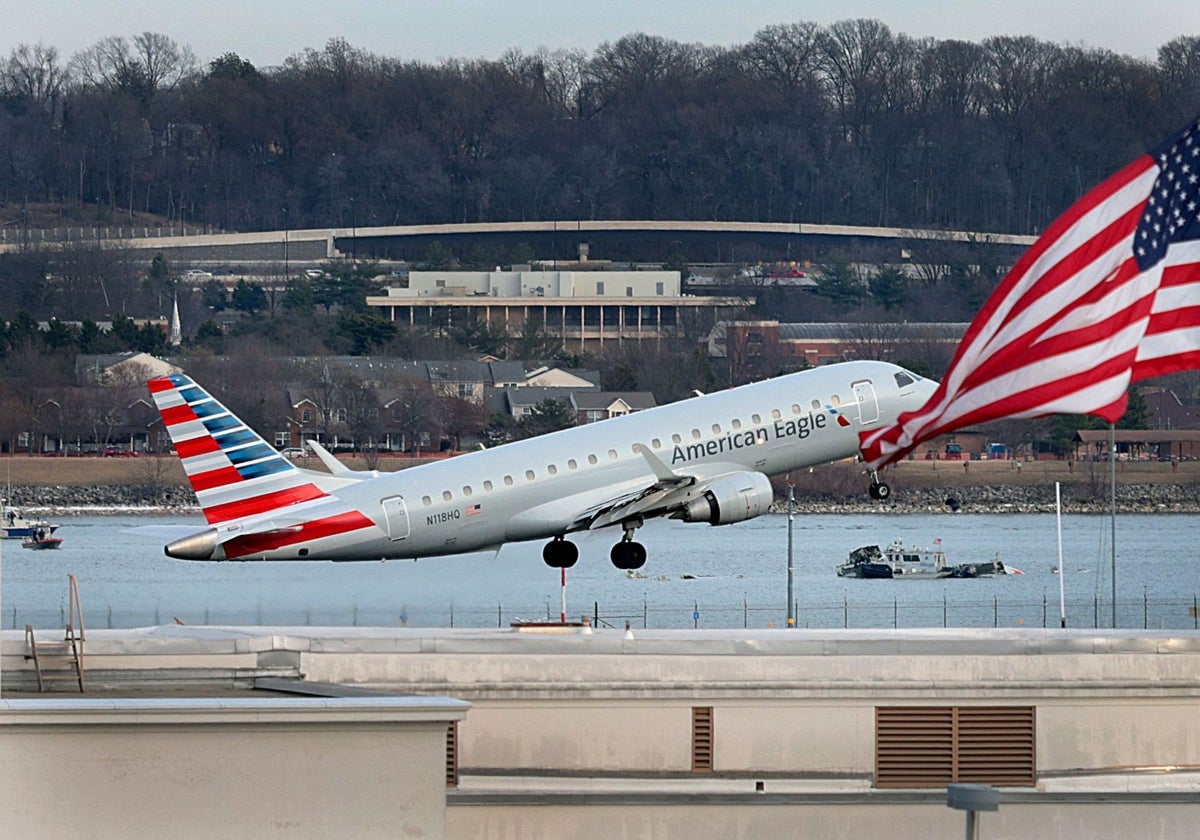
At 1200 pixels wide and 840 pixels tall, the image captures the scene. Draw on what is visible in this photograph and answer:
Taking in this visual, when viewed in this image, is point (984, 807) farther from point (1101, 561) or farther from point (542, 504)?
point (1101, 561)

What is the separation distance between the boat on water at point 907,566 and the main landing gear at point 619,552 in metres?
63.0

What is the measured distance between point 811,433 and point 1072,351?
1371 inches

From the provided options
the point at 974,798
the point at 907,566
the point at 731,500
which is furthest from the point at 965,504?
the point at 974,798

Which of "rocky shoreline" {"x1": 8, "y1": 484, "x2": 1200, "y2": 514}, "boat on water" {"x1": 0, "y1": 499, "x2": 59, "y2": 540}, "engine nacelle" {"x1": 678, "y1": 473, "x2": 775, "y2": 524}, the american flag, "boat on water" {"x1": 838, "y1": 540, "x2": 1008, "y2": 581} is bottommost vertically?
"boat on water" {"x1": 838, "y1": 540, "x2": 1008, "y2": 581}

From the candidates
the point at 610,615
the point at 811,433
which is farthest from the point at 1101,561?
the point at 811,433

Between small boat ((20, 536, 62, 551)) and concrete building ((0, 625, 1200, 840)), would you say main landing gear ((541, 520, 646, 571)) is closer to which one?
concrete building ((0, 625, 1200, 840))

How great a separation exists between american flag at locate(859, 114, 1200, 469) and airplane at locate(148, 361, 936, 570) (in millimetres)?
32563

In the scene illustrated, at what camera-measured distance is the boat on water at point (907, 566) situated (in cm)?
12800

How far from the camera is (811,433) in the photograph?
6316 centimetres

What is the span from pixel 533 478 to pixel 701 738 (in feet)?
74.6

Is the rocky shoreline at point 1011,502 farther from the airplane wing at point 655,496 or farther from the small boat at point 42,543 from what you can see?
the airplane wing at point 655,496

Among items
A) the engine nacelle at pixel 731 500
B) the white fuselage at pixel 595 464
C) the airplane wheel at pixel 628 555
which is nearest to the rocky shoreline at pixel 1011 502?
the airplane wheel at pixel 628 555

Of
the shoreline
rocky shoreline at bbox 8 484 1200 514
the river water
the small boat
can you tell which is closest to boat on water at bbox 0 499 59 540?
the river water

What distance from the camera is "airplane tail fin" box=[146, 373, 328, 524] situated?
60812 mm
